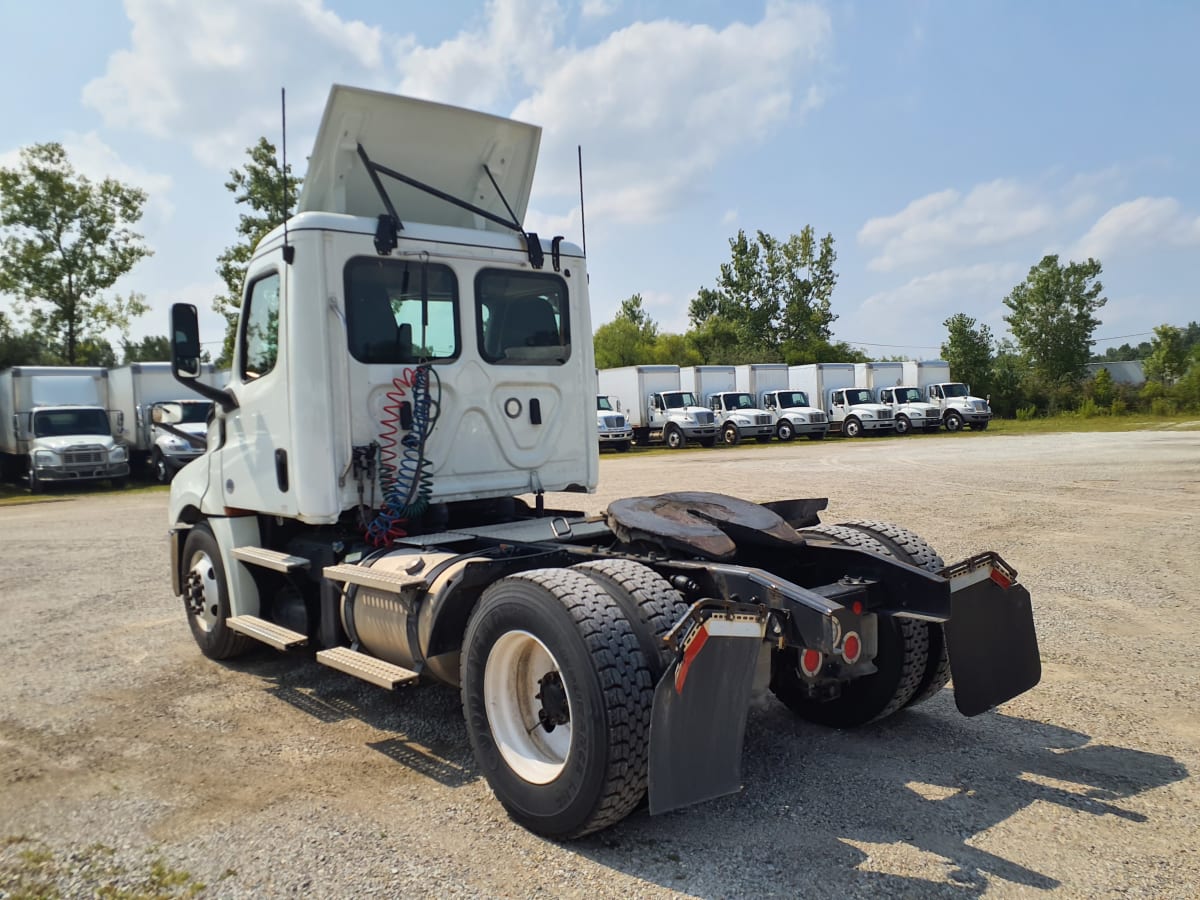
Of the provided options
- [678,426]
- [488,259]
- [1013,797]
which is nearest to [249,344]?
[488,259]

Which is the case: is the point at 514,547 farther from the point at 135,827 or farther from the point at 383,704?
the point at 135,827

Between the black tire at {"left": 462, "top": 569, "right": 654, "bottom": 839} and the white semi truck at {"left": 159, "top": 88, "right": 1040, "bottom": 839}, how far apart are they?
0.01 m

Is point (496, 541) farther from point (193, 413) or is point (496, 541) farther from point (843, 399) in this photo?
point (843, 399)

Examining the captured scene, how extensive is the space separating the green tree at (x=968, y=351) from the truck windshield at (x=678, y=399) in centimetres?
2839

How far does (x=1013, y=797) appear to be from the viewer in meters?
3.82

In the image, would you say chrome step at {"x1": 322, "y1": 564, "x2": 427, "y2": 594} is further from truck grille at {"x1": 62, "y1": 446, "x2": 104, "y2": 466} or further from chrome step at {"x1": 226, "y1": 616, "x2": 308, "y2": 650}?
truck grille at {"x1": 62, "y1": 446, "x2": 104, "y2": 466}

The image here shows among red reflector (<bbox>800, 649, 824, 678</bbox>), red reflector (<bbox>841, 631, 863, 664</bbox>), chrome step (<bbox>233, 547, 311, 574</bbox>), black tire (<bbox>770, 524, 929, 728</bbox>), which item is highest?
chrome step (<bbox>233, 547, 311, 574</bbox>)

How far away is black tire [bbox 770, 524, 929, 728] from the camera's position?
4332 millimetres

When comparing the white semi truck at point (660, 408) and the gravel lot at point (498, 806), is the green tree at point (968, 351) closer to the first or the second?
the white semi truck at point (660, 408)

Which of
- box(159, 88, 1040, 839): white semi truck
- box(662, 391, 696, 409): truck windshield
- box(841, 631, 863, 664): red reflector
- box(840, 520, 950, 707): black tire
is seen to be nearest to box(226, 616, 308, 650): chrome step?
box(159, 88, 1040, 839): white semi truck

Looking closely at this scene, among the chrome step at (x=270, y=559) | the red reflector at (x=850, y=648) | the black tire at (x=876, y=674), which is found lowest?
the black tire at (x=876, y=674)

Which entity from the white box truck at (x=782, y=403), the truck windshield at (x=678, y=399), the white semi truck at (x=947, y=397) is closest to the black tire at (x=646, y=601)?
the truck windshield at (x=678, y=399)

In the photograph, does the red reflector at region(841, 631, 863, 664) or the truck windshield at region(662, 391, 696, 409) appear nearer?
the red reflector at region(841, 631, 863, 664)

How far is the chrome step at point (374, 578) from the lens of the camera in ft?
14.2
